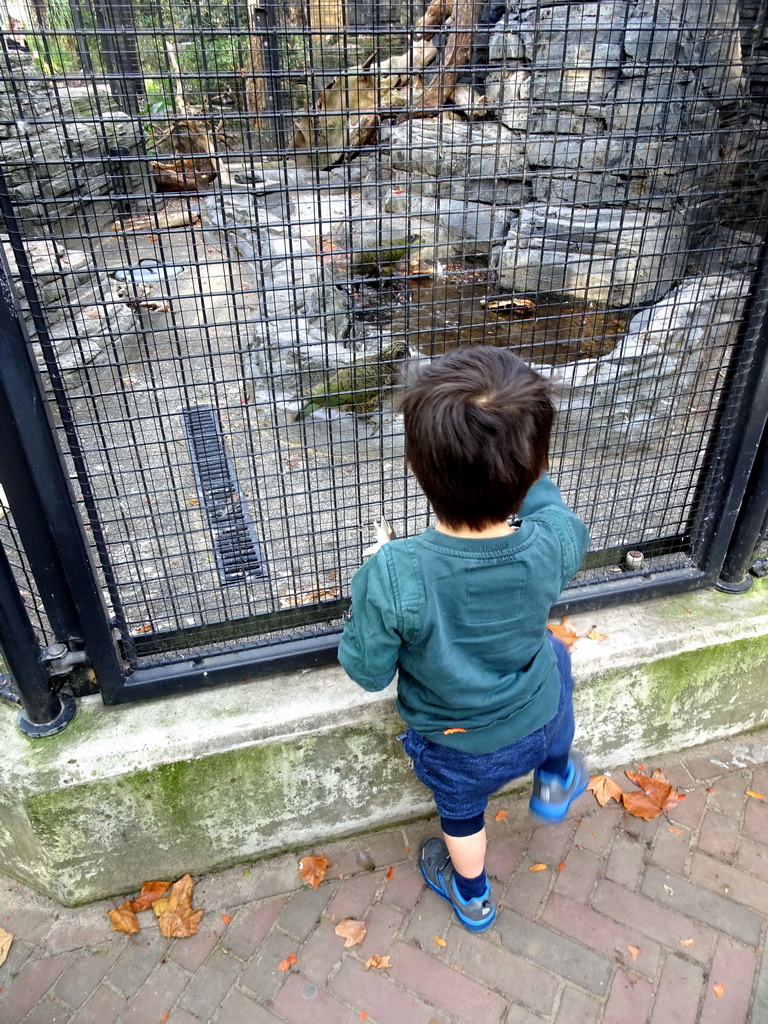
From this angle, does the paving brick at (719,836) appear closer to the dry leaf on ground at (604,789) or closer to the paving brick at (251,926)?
the dry leaf on ground at (604,789)

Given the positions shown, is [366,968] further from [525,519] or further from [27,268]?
[27,268]

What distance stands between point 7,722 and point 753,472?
2.72 metres

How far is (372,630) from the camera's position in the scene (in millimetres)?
1818

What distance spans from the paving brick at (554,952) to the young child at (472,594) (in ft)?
0.91

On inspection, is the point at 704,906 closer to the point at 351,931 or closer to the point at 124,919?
the point at 351,931

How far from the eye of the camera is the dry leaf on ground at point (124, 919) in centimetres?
242

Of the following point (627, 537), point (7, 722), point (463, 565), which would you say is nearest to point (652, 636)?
point (627, 537)

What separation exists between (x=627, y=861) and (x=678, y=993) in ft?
1.40

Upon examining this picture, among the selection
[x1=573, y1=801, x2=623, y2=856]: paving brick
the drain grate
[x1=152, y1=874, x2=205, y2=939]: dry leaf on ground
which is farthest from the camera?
the drain grate

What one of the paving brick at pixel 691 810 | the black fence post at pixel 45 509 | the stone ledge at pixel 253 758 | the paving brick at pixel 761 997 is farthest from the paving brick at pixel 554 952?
the black fence post at pixel 45 509

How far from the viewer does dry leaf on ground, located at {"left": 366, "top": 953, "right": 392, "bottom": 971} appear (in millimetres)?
2311

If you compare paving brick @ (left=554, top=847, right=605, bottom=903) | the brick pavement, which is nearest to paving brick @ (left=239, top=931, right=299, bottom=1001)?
the brick pavement

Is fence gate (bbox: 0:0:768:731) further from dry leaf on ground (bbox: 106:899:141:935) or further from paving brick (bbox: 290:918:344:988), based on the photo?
paving brick (bbox: 290:918:344:988)

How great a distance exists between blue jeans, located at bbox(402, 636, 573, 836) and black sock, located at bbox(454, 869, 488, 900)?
190mm
